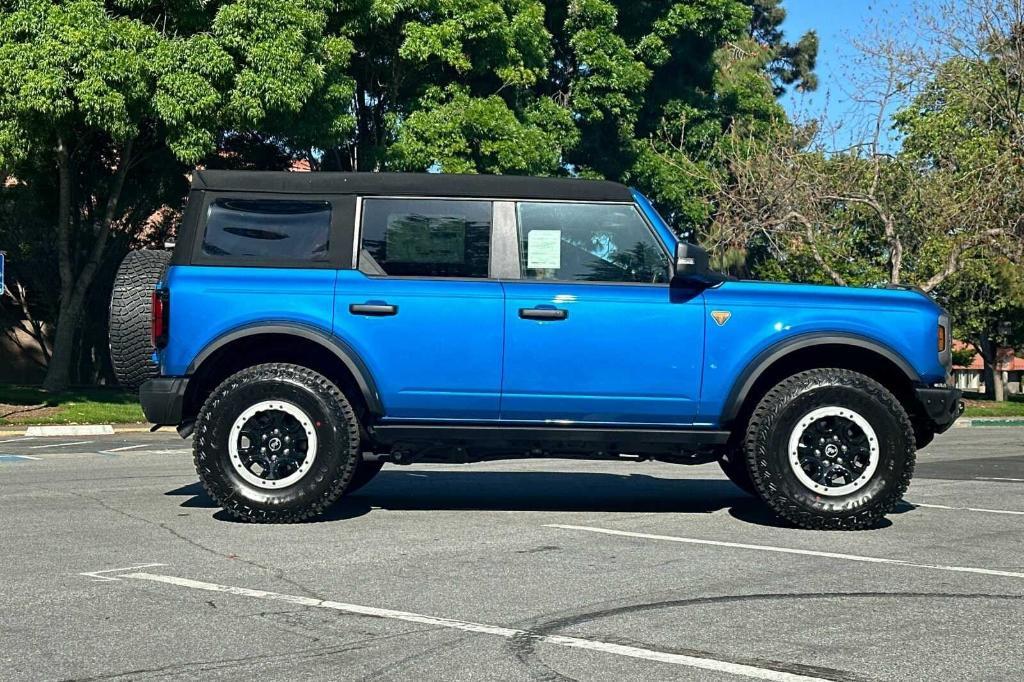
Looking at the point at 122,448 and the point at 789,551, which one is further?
the point at 122,448

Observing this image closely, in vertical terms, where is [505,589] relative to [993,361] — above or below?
below

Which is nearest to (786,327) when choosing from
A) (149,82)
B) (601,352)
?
(601,352)

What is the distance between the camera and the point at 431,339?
26.4 ft

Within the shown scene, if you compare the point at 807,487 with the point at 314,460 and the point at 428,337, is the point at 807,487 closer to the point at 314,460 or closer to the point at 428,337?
the point at 428,337

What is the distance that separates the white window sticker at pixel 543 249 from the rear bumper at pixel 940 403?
2.43m

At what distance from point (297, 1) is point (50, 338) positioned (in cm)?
1806

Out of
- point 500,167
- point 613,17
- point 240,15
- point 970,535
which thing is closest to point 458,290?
point 970,535

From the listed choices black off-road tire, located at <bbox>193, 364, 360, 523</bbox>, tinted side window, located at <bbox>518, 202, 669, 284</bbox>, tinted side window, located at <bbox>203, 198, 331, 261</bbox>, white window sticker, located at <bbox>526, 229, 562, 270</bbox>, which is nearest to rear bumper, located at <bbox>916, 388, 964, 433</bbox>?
tinted side window, located at <bbox>518, 202, 669, 284</bbox>

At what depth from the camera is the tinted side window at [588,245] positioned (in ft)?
26.9

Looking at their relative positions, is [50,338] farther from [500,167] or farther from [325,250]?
[325,250]

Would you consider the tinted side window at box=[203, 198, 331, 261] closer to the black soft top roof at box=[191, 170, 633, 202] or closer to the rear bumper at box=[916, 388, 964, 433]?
the black soft top roof at box=[191, 170, 633, 202]

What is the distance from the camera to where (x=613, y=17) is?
1346 inches

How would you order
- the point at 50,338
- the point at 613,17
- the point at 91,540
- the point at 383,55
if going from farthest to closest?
the point at 50,338 < the point at 613,17 < the point at 383,55 < the point at 91,540

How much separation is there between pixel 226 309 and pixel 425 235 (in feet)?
4.39
